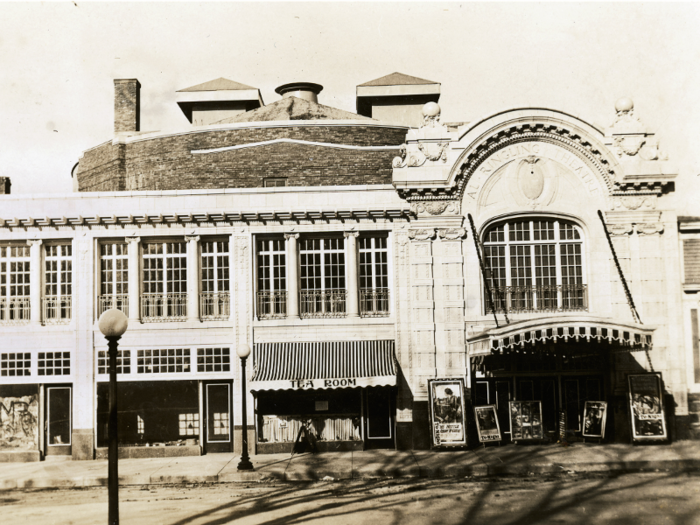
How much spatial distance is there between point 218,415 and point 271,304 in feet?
12.5

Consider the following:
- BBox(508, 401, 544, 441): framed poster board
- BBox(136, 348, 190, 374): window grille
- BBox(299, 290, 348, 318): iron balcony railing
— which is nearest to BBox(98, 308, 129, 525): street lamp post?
BBox(136, 348, 190, 374): window grille

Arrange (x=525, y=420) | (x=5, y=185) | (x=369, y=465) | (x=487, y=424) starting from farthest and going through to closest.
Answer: (x=5, y=185)
(x=525, y=420)
(x=487, y=424)
(x=369, y=465)

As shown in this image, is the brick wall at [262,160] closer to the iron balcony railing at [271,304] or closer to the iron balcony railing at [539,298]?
the iron balcony railing at [271,304]

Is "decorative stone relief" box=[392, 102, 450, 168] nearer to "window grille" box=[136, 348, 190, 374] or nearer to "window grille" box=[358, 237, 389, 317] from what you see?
"window grille" box=[358, 237, 389, 317]

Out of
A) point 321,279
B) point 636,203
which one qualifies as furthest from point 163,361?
point 636,203

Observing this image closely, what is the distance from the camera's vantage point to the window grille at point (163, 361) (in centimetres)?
2319

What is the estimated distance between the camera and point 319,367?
22.5m

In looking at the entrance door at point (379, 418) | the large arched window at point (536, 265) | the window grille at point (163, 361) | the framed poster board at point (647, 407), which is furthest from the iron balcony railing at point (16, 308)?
the framed poster board at point (647, 407)

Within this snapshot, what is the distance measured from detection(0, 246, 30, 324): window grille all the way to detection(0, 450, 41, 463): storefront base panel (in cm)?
403

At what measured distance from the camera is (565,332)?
2047 centimetres

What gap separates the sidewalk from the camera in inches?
756

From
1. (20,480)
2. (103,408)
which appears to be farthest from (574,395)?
(20,480)

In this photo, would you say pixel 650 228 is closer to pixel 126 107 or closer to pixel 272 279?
pixel 272 279

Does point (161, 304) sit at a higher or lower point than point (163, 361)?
higher
